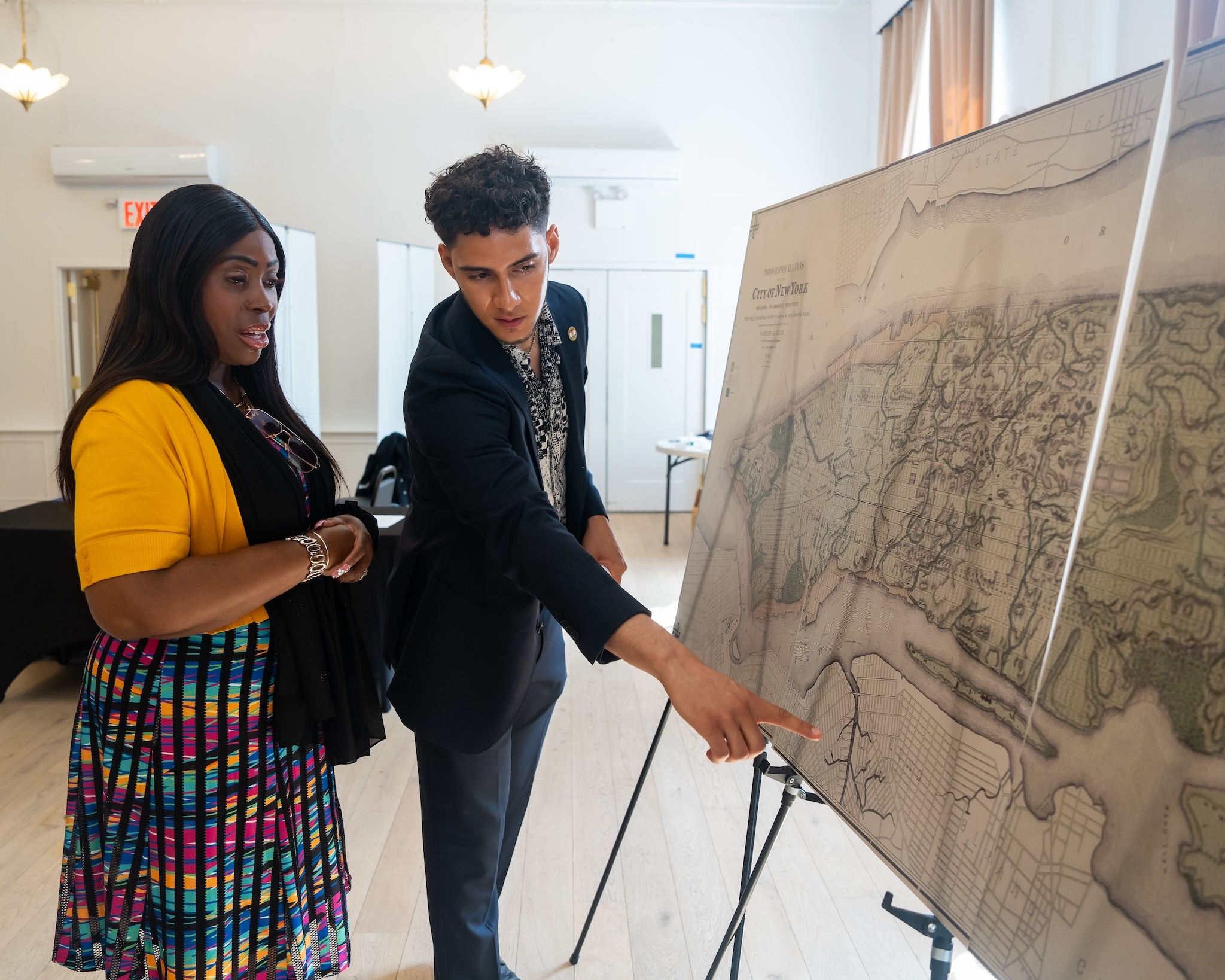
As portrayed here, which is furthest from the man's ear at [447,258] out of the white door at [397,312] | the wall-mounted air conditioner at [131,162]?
the wall-mounted air conditioner at [131,162]

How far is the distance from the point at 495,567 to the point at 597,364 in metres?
5.92

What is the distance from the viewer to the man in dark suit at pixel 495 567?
3.47 ft

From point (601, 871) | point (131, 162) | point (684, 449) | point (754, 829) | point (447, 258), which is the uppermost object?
point (131, 162)

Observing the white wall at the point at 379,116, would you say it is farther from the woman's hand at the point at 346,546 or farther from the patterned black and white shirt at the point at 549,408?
the woman's hand at the point at 346,546

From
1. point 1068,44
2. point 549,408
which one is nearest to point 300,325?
point 1068,44

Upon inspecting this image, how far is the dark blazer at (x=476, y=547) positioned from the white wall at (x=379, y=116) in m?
5.81

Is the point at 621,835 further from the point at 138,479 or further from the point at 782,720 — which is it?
the point at 138,479

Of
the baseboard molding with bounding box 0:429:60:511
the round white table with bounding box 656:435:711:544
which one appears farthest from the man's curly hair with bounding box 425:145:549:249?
the baseboard molding with bounding box 0:429:60:511

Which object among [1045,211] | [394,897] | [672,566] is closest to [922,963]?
[394,897]

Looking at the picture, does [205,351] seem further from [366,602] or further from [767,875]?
[366,602]

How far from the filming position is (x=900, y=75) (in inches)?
229

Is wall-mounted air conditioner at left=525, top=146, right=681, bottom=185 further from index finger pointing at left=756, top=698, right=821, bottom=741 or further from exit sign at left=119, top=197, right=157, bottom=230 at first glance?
index finger pointing at left=756, top=698, right=821, bottom=741

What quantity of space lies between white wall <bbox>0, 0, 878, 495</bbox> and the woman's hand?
19.1 ft

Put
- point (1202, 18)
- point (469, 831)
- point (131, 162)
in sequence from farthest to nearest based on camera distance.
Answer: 1. point (131, 162)
2. point (1202, 18)
3. point (469, 831)
